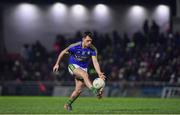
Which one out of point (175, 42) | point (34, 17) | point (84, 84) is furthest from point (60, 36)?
point (84, 84)

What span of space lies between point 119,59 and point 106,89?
11.7 feet

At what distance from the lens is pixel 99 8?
43781mm

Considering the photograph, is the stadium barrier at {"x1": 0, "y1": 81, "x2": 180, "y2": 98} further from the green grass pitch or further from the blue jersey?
the blue jersey

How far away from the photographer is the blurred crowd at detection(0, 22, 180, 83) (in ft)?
118

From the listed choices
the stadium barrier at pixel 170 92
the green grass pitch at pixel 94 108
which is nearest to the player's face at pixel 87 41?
the green grass pitch at pixel 94 108

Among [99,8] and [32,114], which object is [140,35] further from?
[32,114]

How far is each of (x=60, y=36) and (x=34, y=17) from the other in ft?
12.8

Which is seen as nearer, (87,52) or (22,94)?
(87,52)

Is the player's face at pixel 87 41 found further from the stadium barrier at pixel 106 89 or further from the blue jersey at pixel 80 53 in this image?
the stadium barrier at pixel 106 89

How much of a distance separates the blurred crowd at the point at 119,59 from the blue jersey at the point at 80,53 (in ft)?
54.3

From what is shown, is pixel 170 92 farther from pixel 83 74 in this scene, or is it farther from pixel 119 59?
pixel 83 74

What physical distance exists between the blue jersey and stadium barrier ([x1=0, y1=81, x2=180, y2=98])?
15.9m

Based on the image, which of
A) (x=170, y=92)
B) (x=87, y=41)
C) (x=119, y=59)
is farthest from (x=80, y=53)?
(x=119, y=59)

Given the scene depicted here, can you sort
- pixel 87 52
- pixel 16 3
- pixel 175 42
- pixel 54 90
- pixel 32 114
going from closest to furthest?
pixel 32 114, pixel 87 52, pixel 54 90, pixel 175 42, pixel 16 3
